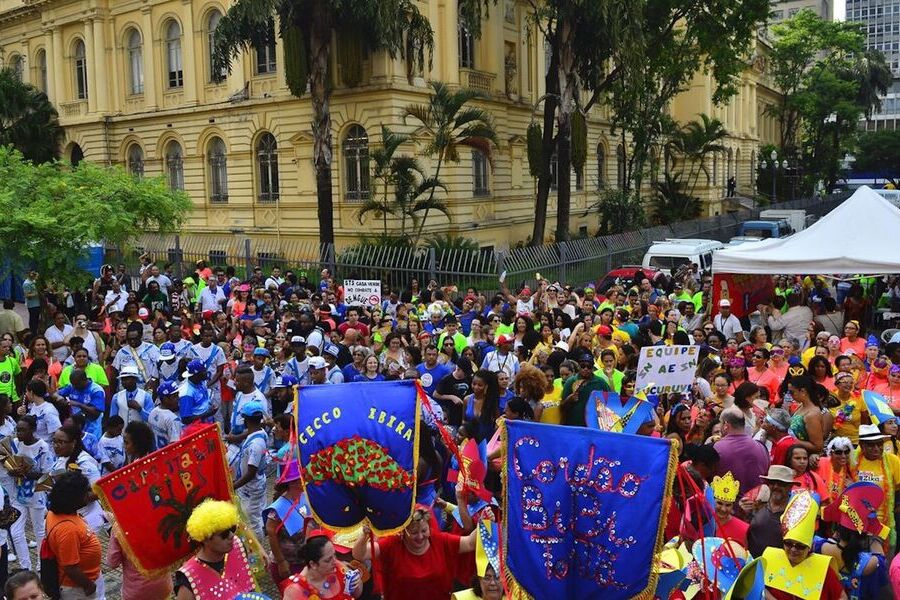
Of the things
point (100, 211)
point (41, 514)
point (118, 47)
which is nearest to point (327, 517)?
point (41, 514)

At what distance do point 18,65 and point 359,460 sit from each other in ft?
128

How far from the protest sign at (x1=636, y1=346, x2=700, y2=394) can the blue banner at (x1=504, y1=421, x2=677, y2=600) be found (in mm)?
4512

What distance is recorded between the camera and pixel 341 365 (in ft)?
34.5

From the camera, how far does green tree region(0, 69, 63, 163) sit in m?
34.1

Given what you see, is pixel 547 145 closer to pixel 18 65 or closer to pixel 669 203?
pixel 669 203

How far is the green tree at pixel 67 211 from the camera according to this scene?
1532cm

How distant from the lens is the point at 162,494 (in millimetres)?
5109

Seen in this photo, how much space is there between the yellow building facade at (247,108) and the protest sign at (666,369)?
18.1 meters

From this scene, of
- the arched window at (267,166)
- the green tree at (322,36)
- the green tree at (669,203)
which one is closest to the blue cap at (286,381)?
the green tree at (322,36)

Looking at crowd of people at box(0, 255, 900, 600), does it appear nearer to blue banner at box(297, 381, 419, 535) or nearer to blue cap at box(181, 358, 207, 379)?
blue cap at box(181, 358, 207, 379)

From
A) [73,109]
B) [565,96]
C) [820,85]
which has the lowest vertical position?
[565,96]

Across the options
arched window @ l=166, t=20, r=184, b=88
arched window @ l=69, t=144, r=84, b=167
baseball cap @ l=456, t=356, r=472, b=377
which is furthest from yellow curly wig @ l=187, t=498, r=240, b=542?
arched window @ l=69, t=144, r=84, b=167

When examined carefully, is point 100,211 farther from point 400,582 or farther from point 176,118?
point 176,118

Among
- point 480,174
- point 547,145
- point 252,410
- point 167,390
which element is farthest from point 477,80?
point 252,410
